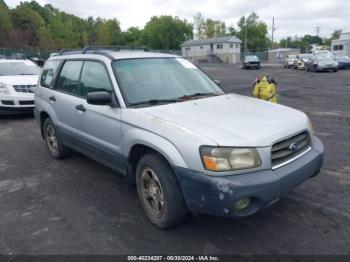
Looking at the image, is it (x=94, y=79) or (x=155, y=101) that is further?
(x=94, y=79)

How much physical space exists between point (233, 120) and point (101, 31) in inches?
3538

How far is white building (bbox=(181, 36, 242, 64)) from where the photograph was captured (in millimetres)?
67625

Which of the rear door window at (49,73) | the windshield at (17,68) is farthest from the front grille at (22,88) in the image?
the rear door window at (49,73)

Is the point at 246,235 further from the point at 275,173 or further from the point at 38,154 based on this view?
the point at 38,154

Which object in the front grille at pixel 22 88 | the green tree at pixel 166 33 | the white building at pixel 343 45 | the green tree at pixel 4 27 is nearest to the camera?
the front grille at pixel 22 88

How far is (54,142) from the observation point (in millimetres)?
5527

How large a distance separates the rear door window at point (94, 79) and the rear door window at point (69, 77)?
0.16 m

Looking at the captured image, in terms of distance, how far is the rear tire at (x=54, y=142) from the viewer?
17.4ft

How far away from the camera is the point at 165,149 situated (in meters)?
2.94

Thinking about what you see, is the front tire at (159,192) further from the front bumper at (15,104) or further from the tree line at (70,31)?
the tree line at (70,31)

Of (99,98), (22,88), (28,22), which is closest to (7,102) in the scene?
(22,88)

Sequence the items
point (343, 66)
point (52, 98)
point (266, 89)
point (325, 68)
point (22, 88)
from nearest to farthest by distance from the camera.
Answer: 1. point (52, 98)
2. point (266, 89)
3. point (22, 88)
4. point (325, 68)
5. point (343, 66)

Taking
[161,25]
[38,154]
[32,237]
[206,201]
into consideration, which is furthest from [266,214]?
[161,25]

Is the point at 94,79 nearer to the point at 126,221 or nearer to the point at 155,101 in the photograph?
the point at 155,101
